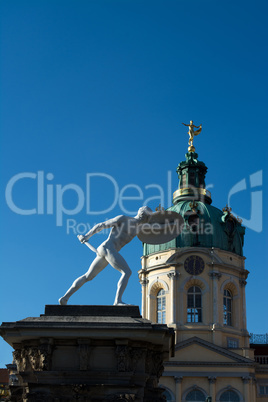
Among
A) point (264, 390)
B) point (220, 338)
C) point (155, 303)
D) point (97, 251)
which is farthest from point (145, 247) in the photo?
point (97, 251)

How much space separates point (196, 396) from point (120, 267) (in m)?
46.5

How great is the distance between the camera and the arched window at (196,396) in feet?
199

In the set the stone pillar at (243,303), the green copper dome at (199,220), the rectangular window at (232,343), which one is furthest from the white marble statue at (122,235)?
the stone pillar at (243,303)

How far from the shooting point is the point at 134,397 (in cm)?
1527

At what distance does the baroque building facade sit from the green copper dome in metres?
0.10

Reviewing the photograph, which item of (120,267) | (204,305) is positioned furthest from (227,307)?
(120,267)

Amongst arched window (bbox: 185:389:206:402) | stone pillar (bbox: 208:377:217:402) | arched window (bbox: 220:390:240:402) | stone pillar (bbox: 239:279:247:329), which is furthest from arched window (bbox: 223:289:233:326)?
arched window (bbox: 185:389:206:402)

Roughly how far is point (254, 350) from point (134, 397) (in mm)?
53863

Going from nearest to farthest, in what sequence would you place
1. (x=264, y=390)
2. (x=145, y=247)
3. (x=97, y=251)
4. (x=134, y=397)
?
(x=134, y=397), (x=97, y=251), (x=264, y=390), (x=145, y=247)

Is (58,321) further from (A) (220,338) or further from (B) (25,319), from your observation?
(A) (220,338)

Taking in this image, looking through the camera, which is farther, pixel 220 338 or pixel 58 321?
pixel 220 338

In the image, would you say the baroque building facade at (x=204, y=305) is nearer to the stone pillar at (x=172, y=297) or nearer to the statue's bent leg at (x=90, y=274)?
the stone pillar at (x=172, y=297)

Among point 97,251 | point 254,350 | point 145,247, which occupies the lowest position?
point 97,251

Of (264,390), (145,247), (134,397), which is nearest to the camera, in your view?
(134,397)
